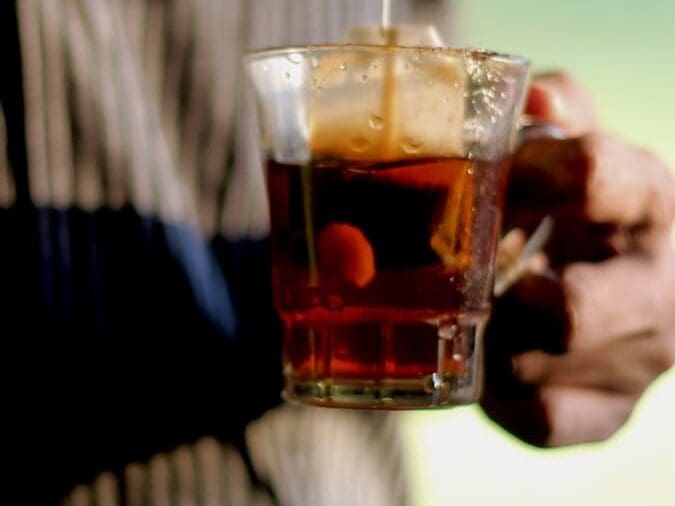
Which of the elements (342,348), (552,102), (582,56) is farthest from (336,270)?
(582,56)

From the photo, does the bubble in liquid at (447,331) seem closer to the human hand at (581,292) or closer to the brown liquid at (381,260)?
the brown liquid at (381,260)

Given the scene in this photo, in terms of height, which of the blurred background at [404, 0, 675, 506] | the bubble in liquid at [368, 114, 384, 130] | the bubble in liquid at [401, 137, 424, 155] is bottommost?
the blurred background at [404, 0, 675, 506]

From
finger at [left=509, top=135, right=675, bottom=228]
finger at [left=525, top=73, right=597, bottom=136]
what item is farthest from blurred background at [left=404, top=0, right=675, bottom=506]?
finger at [left=509, top=135, right=675, bottom=228]

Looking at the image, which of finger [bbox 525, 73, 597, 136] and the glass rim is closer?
the glass rim

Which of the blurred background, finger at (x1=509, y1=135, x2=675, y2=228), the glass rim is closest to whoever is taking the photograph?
the glass rim

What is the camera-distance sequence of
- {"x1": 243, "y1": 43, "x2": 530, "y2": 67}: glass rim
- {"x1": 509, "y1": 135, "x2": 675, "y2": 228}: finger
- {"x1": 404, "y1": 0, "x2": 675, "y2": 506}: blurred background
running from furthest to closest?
{"x1": 404, "y1": 0, "x2": 675, "y2": 506}: blurred background
{"x1": 509, "y1": 135, "x2": 675, "y2": 228}: finger
{"x1": 243, "y1": 43, "x2": 530, "y2": 67}: glass rim

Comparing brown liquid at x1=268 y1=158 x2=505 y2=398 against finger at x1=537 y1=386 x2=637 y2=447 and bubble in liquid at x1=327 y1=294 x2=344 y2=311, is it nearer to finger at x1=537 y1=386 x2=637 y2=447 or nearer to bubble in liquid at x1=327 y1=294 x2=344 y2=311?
bubble in liquid at x1=327 y1=294 x2=344 y2=311

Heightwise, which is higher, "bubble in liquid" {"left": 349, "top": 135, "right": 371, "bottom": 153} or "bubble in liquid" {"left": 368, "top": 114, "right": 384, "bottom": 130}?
"bubble in liquid" {"left": 368, "top": 114, "right": 384, "bottom": 130}
